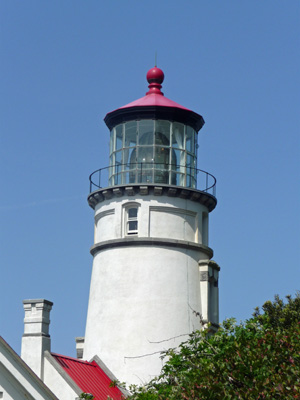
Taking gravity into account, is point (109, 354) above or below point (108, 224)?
below

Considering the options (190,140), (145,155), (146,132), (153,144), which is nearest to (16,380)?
(145,155)

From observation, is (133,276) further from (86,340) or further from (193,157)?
(193,157)

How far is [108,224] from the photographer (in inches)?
1223

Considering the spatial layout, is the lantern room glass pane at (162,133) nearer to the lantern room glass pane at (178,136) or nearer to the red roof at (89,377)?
the lantern room glass pane at (178,136)

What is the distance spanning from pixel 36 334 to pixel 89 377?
2659 millimetres

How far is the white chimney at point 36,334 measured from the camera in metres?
26.0

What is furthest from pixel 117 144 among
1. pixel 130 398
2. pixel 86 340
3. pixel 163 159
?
pixel 130 398

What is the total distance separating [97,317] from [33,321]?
4534mm

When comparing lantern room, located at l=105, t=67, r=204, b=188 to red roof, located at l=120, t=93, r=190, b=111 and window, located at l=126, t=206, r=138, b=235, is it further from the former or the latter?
window, located at l=126, t=206, r=138, b=235

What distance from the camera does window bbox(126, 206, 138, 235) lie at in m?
30.7

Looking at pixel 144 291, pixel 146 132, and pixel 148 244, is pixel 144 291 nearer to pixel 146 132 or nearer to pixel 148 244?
pixel 148 244

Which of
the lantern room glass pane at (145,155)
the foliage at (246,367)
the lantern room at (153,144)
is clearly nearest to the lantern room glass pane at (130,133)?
the lantern room at (153,144)

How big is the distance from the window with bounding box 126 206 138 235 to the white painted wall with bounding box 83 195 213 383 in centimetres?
22

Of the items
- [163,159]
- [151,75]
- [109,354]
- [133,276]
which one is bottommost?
[109,354]
